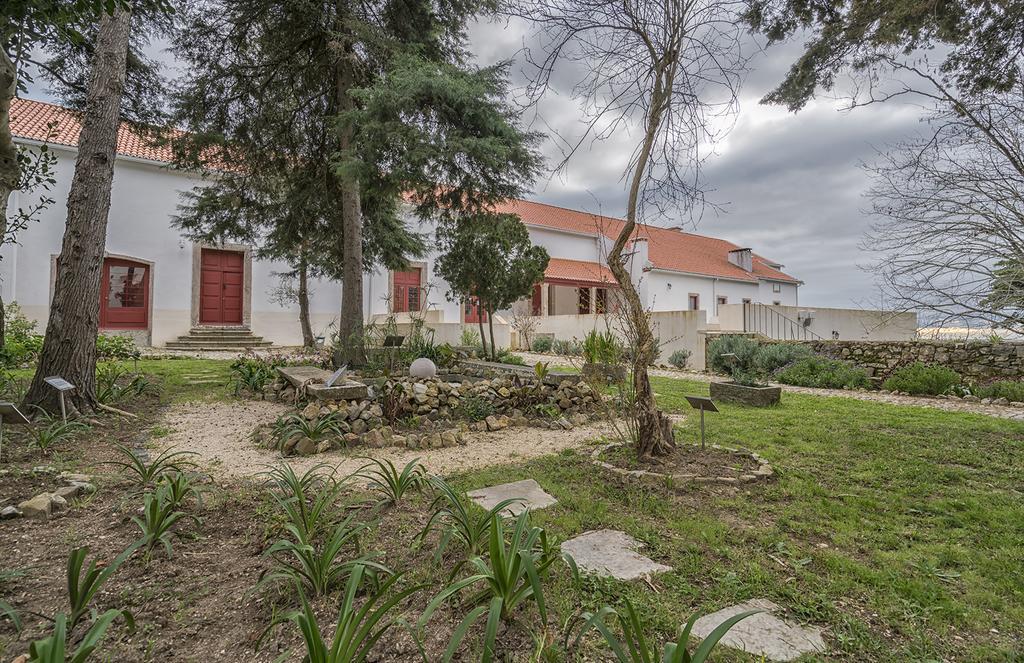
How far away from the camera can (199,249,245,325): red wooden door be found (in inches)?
561

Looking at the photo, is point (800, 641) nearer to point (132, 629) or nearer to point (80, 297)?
point (132, 629)

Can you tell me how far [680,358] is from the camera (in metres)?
12.0

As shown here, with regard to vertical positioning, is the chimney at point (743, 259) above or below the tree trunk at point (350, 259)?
above

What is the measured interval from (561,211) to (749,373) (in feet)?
61.3

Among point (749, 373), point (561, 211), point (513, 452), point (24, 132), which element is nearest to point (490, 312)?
point (749, 373)

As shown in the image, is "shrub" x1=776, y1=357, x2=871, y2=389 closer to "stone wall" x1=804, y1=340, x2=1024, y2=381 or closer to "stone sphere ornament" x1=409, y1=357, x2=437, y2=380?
"stone wall" x1=804, y1=340, x2=1024, y2=381

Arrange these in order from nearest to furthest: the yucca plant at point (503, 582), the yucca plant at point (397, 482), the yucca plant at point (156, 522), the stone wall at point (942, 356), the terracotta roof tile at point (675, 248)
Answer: the yucca plant at point (503, 582)
the yucca plant at point (156, 522)
the yucca plant at point (397, 482)
the stone wall at point (942, 356)
the terracotta roof tile at point (675, 248)

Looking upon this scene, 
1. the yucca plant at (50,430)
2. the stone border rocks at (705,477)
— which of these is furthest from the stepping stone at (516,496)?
the yucca plant at (50,430)

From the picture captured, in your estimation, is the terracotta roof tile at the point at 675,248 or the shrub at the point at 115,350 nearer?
the shrub at the point at 115,350

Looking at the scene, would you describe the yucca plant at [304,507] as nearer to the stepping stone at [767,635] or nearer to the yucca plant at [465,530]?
the yucca plant at [465,530]

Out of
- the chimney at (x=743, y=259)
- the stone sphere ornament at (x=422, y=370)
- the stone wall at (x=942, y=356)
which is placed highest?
the chimney at (x=743, y=259)

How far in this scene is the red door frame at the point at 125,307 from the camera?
12.8 meters

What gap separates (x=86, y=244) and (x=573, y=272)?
1687 cm

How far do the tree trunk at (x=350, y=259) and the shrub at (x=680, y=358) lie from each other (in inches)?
312
